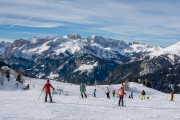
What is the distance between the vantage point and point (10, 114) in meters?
28.8

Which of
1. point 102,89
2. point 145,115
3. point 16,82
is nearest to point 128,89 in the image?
point 102,89

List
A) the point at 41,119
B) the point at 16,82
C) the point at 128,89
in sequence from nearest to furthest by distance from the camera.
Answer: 1. the point at 41,119
2. the point at 16,82
3. the point at 128,89

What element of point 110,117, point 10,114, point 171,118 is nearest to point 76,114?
point 110,117

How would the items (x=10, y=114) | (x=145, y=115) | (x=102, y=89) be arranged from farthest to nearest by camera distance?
1. (x=102, y=89)
2. (x=145, y=115)
3. (x=10, y=114)

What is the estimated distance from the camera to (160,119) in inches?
1222

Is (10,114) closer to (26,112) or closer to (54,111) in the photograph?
(26,112)

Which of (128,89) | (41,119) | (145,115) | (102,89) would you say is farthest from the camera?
(128,89)

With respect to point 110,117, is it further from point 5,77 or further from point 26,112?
point 5,77

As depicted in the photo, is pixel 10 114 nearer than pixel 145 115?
Yes

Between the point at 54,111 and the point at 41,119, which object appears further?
the point at 54,111

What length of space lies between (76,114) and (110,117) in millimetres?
2833

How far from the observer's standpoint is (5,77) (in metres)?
95.3

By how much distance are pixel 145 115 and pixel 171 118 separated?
2417 mm

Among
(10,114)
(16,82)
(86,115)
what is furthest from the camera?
(16,82)
